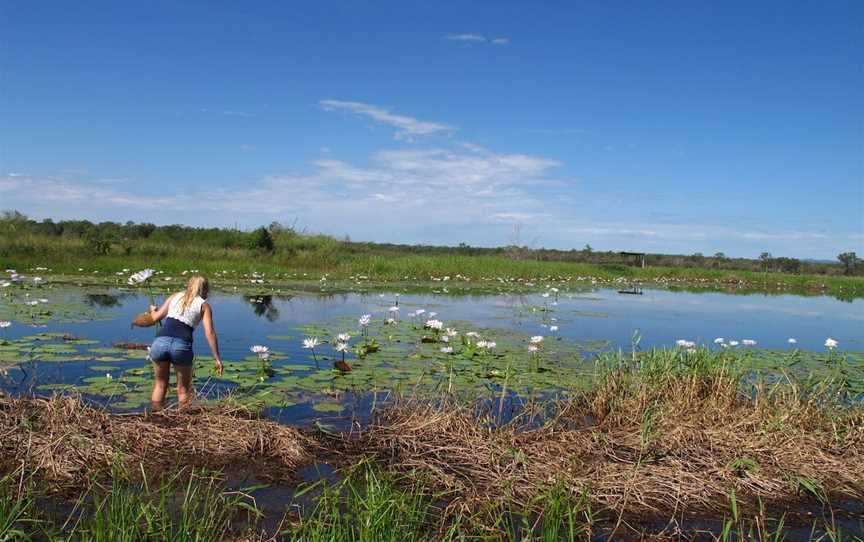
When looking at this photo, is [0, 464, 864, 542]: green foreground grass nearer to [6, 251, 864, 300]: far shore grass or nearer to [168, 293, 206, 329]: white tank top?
[168, 293, 206, 329]: white tank top

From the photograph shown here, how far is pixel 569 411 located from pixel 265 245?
23.5 m

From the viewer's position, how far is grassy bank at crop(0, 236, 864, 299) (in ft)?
66.9

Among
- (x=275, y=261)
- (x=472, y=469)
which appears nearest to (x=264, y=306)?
(x=472, y=469)

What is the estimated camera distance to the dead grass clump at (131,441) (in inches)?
157

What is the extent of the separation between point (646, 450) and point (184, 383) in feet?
14.0

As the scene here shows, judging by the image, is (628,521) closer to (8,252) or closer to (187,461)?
(187,461)

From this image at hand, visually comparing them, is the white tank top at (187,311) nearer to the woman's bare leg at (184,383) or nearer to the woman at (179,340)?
the woman at (179,340)

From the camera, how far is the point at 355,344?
376 inches

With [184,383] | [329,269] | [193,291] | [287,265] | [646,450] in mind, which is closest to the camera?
[646,450]

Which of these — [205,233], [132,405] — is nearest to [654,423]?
[132,405]

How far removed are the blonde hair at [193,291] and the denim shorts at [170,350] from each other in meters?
0.33

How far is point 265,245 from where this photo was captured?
2744 cm

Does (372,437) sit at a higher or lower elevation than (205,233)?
lower

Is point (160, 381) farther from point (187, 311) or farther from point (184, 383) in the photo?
point (187, 311)
